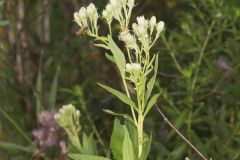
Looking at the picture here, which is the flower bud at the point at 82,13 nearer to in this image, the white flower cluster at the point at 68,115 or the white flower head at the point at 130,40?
the white flower head at the point at 130,40

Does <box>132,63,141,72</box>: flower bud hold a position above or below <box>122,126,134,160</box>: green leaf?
above

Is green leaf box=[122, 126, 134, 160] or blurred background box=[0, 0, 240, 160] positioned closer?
green leaf box=[122, 126, 134, 160]

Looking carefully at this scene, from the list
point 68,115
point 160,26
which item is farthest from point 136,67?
point 68,115

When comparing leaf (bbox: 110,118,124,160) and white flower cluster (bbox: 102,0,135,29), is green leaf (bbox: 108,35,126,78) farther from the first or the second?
leaf (bbox: 110,118,124,160)

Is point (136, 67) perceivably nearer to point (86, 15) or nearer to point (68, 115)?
point (86, 15)

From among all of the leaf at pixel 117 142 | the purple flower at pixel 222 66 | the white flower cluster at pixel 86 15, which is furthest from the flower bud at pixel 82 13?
the purple flower at pixel 222 66

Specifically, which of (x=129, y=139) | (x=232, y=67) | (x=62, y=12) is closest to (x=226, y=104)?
(x=232, y=67)

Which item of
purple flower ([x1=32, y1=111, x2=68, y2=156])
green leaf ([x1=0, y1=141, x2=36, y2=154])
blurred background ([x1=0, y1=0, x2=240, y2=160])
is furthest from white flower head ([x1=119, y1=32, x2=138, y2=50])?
green leaf ([x1=0, y1=141, x2=36, y2=154])
